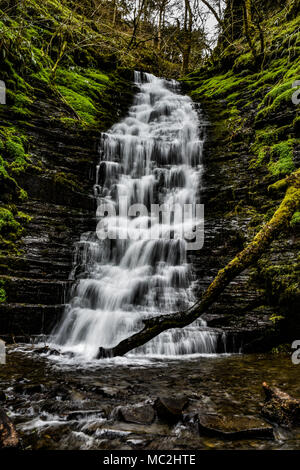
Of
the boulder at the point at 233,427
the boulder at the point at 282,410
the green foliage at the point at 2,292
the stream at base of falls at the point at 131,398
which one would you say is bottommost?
the stream at base of falls at the point at 131,398

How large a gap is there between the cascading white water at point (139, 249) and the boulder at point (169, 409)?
231 centimetres

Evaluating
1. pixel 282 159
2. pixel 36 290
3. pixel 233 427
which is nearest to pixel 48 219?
pixel 36 290

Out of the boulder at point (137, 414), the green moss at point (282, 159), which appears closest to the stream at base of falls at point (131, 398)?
the boulder at point (137, 414)

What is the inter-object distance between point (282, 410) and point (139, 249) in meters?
5.18

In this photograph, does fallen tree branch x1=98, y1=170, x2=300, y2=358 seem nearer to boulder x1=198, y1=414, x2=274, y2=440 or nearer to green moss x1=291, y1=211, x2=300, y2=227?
boulder x1=198, y1=414, x2=274, y2=440

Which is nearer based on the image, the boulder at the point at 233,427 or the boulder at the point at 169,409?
the boulder at the point at 233,427

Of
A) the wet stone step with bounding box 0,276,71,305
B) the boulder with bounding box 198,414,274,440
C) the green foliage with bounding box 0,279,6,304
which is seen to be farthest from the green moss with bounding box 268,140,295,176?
the green foliage with bounding box 0,279,6,304

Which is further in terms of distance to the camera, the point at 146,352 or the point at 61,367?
the point at 146,352

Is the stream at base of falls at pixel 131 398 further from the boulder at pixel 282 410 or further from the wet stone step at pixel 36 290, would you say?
the wet stone step at pixel 36 290

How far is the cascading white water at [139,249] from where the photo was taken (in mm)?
5418

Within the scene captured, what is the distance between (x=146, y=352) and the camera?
16.4 ft
